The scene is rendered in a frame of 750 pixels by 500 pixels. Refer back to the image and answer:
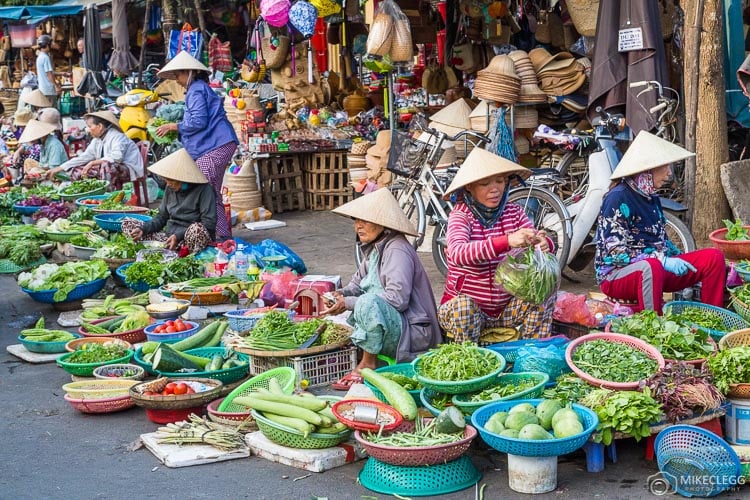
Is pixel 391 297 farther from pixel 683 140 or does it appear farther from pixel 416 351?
pixel 683 140

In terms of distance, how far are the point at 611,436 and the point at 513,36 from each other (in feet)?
23.5

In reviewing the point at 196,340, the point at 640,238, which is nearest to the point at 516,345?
the point at 640,238

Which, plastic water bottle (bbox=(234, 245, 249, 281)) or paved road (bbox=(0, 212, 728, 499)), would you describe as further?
plastic water bottle (bbox=(234, 245, 249, 281))

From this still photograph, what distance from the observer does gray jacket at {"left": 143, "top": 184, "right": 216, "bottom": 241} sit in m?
8.09

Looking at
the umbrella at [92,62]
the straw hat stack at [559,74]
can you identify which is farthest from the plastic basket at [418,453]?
the umbrella at [92,62]

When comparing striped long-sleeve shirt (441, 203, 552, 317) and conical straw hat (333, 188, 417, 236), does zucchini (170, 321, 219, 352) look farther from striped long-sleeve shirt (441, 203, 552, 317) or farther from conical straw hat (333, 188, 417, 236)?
striped long-sleeve shirt (441, 203, 552, 317)

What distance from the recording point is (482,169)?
5.03 m

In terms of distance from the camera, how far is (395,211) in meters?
5.19

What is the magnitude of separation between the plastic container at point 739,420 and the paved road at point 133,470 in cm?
41

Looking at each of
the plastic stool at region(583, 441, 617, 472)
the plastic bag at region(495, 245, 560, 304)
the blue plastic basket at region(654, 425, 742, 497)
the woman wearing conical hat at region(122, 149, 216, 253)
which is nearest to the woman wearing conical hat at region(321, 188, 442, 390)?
the plastic bag at region(495, 245, 560, 304)

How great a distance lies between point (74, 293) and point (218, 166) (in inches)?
89.0

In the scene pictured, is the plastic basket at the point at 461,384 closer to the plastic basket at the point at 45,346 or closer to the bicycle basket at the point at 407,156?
the plastic basket at the point at 45,346

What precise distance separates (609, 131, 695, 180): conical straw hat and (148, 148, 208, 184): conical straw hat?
389cm

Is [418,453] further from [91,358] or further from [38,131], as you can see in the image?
[38,131]
